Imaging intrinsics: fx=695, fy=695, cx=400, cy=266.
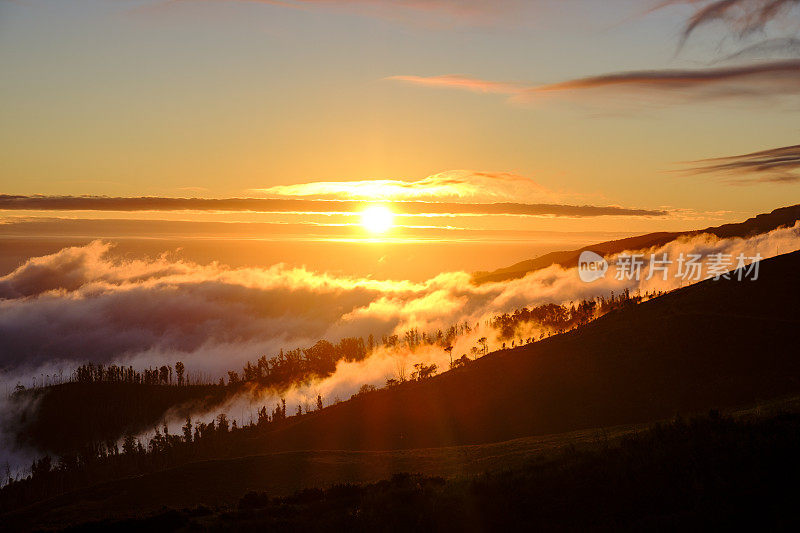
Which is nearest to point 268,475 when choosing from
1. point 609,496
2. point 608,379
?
point 609,496

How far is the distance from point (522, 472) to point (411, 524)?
390 inches

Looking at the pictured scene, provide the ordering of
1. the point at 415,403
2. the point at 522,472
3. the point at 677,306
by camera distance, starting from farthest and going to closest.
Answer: the point at 677,306
the point at 415,403
the point at 522,472

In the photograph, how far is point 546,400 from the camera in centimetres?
13650

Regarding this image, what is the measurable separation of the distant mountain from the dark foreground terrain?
81.3 m

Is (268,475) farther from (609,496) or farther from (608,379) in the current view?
(608,379)

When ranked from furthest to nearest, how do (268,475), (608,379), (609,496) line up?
(608,379)
(268,475)
(609,496)

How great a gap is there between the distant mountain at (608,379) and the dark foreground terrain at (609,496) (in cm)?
8132

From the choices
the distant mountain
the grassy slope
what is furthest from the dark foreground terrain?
the distant mountain

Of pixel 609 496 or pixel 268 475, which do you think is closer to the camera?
pixel 609 496

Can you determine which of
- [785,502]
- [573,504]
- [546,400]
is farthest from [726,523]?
[546,400]

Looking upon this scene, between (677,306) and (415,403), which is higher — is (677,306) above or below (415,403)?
above

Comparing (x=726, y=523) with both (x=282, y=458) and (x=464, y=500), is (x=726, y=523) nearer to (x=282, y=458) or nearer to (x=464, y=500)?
(x=464, y=500)

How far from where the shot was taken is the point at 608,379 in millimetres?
139000

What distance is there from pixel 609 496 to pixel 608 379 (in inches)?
4301
